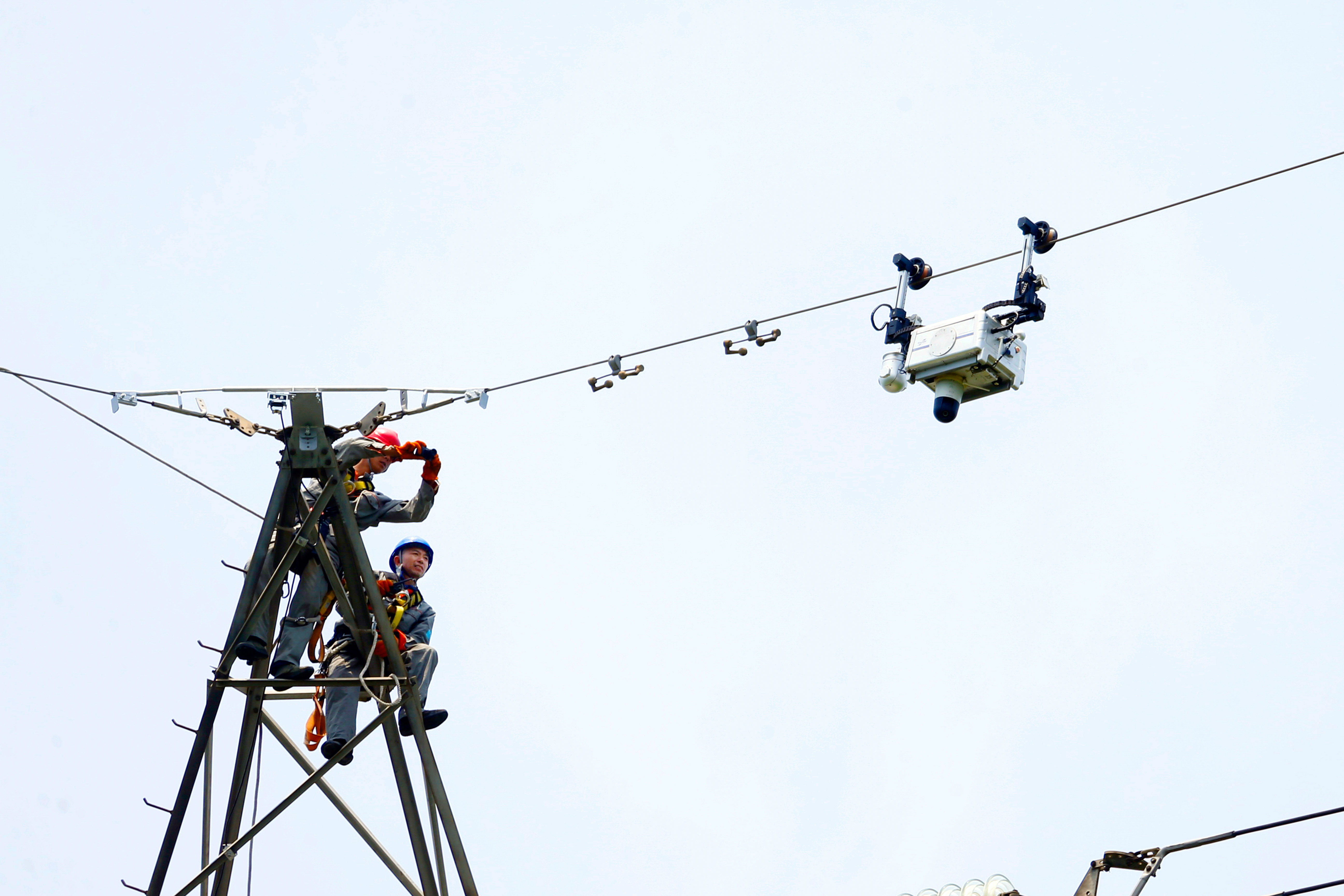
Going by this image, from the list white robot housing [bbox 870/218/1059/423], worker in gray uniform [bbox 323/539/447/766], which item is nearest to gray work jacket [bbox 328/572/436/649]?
worker in gray uniform [bbox 323/539/447/766]

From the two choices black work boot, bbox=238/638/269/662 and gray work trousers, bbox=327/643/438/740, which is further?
gray work trousers, bbox=327/643/438/740

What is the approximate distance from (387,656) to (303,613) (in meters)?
0.77

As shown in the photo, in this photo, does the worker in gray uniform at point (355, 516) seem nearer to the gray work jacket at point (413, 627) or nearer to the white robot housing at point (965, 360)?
the gray work jacket at point (413, 627)

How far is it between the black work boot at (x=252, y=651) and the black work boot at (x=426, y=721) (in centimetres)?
120

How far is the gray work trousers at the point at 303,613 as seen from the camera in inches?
782

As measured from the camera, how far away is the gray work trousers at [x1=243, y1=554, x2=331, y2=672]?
19859mm

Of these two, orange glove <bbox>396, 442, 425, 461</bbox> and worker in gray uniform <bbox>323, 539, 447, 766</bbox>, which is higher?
orange glove <bbox>396, 442, 425, 461</bbox>

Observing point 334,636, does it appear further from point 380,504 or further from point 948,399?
point 948,399

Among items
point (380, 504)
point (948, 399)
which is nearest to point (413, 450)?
point (380, 504)

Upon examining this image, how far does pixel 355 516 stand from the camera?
64.8ft

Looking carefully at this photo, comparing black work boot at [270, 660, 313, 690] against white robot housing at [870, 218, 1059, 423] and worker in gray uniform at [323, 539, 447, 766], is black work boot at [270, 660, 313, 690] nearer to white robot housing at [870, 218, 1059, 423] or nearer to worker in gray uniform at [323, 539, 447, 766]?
worker in gray uniform at [323, 539, 447, 766]

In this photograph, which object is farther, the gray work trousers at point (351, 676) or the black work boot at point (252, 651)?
the gray work trousers at point (351, 676)

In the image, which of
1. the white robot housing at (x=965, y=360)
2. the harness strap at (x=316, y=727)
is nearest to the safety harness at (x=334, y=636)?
the harness strap at (x=316, y=727)

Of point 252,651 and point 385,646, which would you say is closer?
point 252,651
